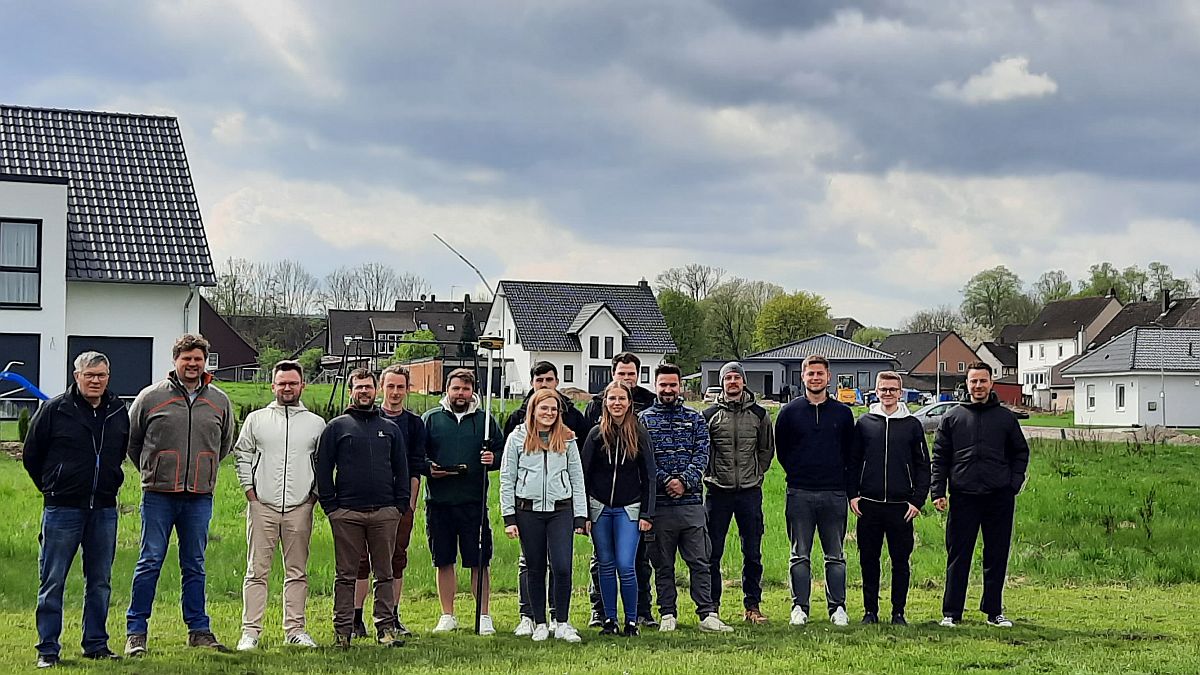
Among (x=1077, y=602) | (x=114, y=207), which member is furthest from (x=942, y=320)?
(x=1077, y=602)

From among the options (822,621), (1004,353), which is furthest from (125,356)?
(1004,353)

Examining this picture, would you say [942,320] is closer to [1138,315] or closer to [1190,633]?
[1138,315]

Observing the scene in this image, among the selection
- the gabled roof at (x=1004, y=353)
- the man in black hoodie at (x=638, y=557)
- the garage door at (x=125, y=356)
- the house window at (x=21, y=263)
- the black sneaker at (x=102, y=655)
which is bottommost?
the black sneaker at (x=102, y=655)

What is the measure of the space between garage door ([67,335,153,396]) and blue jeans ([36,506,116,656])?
52.4 feet

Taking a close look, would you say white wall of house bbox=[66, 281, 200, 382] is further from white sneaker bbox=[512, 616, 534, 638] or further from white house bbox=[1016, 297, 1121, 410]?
white house bbox=[1016, 297, 1121, 410]

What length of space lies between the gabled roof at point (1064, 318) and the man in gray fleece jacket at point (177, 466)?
82.5 meters

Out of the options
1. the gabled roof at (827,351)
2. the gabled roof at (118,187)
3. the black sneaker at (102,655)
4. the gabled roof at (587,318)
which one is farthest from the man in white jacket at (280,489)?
the gabled roof at (827,351)

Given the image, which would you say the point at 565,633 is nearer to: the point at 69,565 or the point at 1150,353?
the point at 69,565

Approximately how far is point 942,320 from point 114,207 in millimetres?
88930

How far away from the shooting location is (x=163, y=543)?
802cm

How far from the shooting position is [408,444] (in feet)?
28.5

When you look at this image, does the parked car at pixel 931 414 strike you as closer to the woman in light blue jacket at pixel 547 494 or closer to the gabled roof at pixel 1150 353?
the gabled roof at pixel 1150 353

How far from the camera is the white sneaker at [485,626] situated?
8773 mm

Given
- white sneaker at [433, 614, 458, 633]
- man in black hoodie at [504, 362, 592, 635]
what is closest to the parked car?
man in black hoodie at [504, 362, 592, 635]
